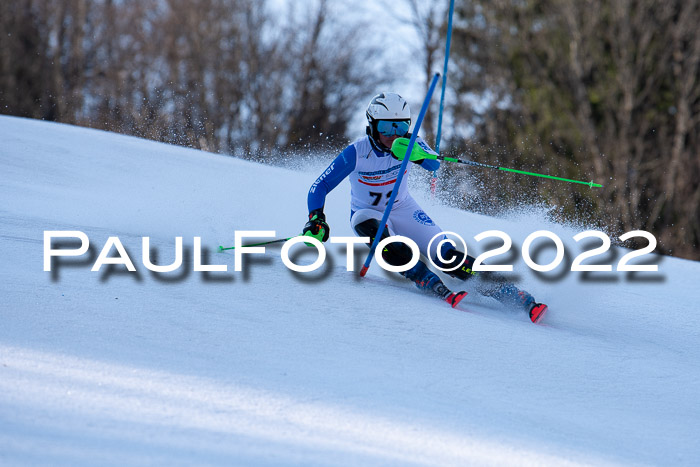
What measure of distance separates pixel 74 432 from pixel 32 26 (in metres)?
27.3

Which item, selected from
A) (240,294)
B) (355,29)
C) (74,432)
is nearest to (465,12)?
(355,29)

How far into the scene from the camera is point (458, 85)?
20375mm

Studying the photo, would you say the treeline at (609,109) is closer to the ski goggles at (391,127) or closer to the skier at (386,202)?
the skier at (386,202)

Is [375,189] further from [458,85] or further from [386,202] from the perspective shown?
[458,85]

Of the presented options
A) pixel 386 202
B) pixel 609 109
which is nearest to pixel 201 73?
pixel 609 109

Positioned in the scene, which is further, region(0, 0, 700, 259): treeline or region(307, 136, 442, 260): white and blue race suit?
region(0, 0, 700, 259): treeline

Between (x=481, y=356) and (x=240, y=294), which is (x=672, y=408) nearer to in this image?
(x=481, y=356)

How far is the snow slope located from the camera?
210cm

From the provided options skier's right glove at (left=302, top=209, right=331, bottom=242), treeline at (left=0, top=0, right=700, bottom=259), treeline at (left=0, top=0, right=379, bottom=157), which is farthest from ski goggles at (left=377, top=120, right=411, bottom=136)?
treeline at (left=0, top=0, right=379, bottom=157)

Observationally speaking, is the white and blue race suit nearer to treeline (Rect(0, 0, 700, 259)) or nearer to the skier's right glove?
the skier's right glove

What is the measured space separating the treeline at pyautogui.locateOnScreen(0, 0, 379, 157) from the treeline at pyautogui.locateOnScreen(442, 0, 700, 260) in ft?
21.7

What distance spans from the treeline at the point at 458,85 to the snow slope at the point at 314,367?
537cm

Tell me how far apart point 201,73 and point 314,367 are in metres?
23.7

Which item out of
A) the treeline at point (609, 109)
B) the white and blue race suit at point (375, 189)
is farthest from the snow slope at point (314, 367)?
the treeline at point (609, 109)
